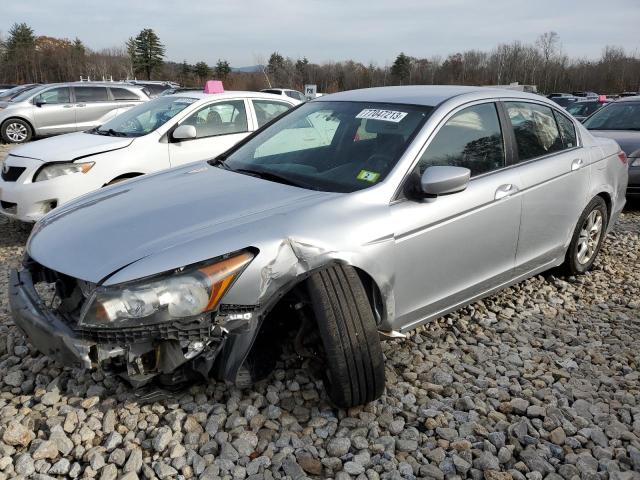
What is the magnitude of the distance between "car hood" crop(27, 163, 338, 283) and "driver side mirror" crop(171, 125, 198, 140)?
8.06ft

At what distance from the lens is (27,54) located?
2522 inches

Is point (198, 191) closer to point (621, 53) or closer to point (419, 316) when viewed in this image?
point (419, 316)

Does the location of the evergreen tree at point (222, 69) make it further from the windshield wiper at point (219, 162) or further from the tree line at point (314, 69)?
the windshield wiper at point (219, 162)

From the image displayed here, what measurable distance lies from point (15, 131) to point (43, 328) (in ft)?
46.6

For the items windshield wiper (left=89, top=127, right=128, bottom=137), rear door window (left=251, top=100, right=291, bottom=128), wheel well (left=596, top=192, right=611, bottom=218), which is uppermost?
rear door window (left=251, top=100, right=291, bottom=128)

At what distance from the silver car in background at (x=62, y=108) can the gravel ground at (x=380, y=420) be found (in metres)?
12.5

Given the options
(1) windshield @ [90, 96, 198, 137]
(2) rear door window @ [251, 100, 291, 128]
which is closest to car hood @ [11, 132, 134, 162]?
(1) windshield @ [90, 96, 198, 137]

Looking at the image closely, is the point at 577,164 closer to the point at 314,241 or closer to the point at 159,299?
the point at 314,241

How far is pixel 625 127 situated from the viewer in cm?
807

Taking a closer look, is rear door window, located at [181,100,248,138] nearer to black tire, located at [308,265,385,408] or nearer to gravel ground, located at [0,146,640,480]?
gravel ground, located at [0,146,640,480]

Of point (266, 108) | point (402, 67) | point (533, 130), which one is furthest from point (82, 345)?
point (402, 67)

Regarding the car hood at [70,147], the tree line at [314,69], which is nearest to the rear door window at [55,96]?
the car hood at [70,147]

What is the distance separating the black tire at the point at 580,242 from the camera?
4.25 m

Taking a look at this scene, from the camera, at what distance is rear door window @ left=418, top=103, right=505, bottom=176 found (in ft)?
10.3
